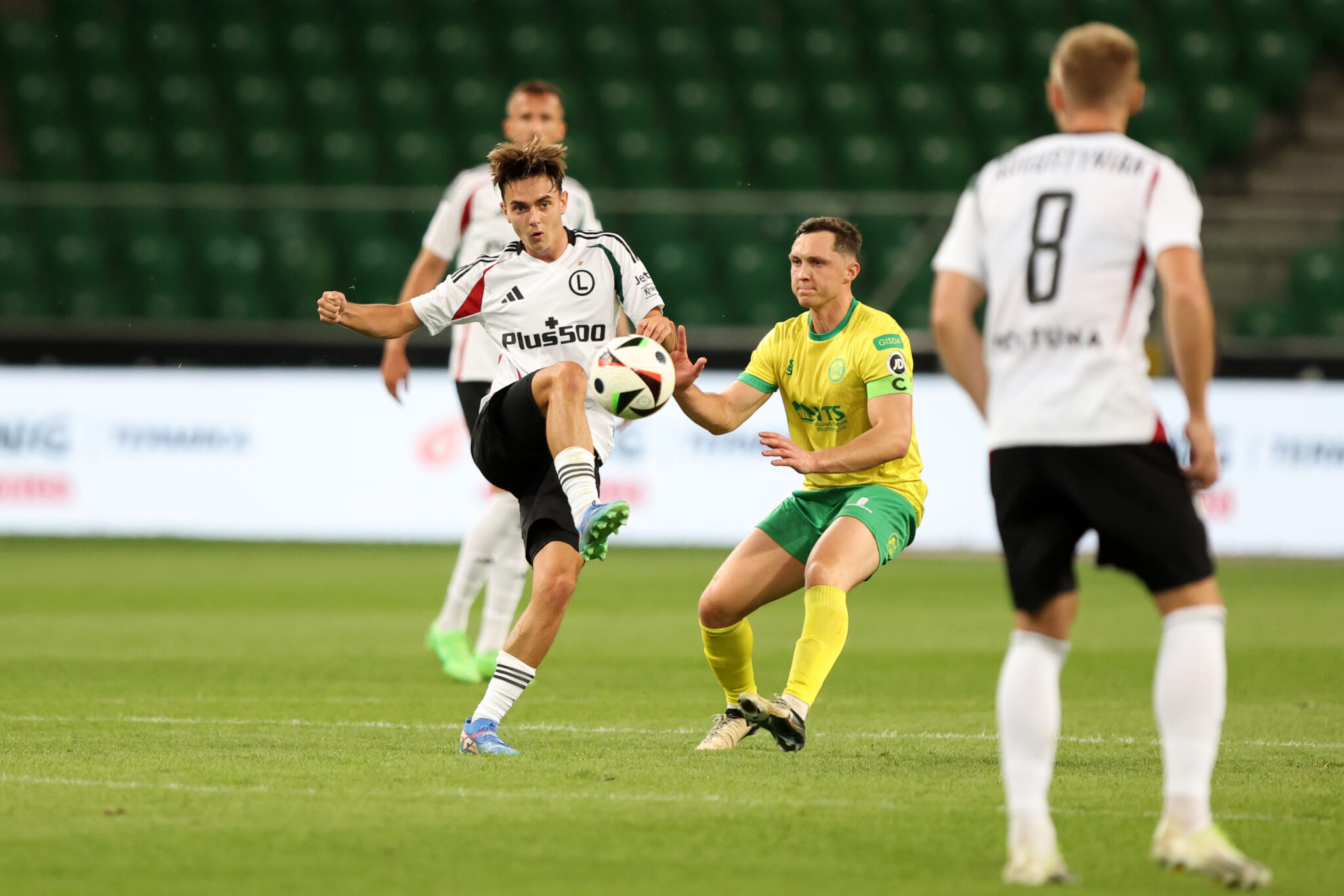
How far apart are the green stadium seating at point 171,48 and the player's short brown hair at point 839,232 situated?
13669mm

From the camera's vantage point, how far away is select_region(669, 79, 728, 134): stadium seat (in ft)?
59.3

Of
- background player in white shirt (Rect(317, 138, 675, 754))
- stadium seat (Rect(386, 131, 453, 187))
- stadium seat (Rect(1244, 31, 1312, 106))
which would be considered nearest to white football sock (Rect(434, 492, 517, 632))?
background player in white shirt (Rect(317, 138, 675, 754))

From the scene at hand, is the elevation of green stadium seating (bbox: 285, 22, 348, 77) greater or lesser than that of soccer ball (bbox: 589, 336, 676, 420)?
greater

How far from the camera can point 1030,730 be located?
144 inches

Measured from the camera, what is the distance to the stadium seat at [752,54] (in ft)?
61.6

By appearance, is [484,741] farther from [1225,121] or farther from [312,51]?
[1225,121]

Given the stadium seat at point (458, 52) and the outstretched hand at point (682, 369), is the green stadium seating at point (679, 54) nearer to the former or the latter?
the stadium seat at point (458, 52)

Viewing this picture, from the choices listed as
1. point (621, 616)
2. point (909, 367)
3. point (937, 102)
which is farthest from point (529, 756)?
point (937, 102)

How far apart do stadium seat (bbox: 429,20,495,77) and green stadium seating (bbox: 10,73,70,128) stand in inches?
158

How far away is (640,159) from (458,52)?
268cm

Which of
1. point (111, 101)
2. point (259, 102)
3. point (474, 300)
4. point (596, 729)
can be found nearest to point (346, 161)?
point (259, 102)

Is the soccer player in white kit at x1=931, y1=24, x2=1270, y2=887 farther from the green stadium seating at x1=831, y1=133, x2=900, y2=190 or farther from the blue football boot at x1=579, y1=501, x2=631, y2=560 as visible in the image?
the green stadium seating at x1=831, y1=133, x2=900, y2=190

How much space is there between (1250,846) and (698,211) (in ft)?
36.9

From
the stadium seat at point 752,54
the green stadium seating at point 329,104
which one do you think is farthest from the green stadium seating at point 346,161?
the stadium seat at point 752,54
